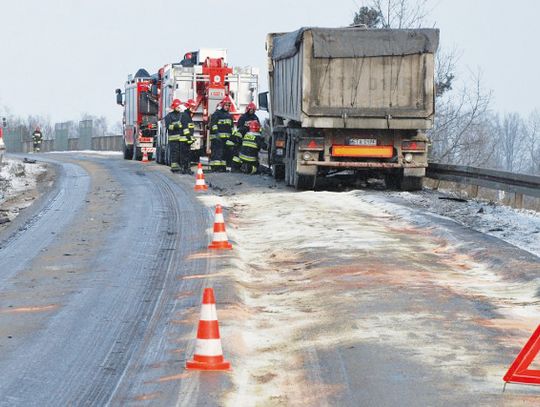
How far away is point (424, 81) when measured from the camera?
72.9 ft

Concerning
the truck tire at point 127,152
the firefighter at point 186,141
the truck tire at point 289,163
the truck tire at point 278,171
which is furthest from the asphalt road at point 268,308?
the truck tire at point 127,152

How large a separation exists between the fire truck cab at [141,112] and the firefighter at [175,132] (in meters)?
7.82

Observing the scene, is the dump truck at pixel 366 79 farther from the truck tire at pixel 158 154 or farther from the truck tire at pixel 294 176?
the truck tire at pixel 158 154

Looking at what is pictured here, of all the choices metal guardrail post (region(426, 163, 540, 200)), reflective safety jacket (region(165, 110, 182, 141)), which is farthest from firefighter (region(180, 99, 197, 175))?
metal guardrail post (region(426, 163, 540, 200))

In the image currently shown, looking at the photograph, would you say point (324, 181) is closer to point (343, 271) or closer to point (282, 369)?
point (343, 271)

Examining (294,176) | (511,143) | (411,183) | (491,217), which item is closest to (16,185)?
(294,176)

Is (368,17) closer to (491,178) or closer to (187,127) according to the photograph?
(187,127)

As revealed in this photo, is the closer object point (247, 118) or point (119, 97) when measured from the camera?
point (247, 118)

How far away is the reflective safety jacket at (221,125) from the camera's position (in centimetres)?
3042

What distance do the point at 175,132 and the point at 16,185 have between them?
480 centimetres

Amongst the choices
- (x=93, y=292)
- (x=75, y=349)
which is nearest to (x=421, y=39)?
(x=93, y=292)

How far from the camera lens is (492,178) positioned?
20.9m

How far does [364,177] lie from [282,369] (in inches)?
715

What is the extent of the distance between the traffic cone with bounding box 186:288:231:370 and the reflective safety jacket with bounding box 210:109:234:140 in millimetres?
22888
